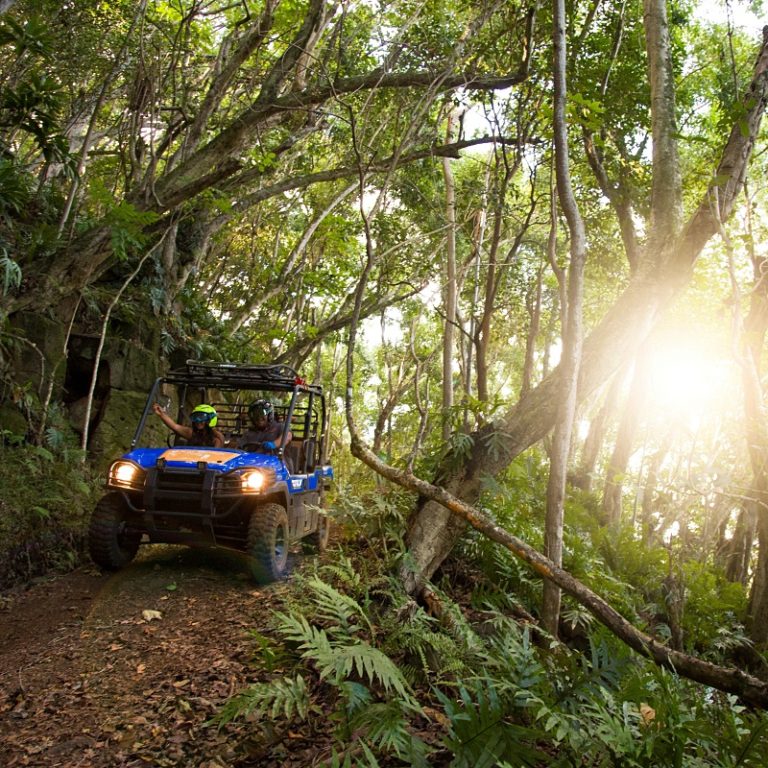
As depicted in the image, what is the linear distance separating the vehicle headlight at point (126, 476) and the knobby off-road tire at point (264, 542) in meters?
1.20

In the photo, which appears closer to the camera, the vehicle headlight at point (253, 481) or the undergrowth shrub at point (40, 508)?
the vehicle headlight at point (253, 481)

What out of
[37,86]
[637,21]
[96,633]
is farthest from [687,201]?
[96,633]

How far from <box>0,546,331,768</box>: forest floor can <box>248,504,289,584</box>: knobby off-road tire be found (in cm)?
15

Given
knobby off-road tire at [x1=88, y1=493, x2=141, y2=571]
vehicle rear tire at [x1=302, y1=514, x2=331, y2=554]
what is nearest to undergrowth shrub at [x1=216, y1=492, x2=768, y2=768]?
knobby off-road tire at [x1=88, y1=493, x2=141, y2=571]

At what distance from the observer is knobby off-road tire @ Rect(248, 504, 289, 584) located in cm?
573

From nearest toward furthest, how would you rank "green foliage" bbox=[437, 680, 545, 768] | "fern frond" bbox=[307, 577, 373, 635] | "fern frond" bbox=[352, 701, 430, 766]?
"green foliage" bbox=[437, 680, 545, 768] → "fern frond" bbox=[352, 701, 430, 766] → "fern frond" bbox=[307, 577, 373, 635]

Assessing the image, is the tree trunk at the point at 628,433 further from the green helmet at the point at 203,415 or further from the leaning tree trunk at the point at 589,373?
the green helmet at the point at 203,415

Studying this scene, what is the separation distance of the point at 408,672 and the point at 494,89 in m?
8.17

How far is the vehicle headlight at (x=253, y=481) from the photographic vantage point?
583 centimetres

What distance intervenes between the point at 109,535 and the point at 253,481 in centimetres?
153

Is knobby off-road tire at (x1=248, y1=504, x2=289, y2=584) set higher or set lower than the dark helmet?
lower

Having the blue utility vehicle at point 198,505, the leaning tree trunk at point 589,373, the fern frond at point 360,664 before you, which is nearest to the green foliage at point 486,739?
the fern frond at point 360,664

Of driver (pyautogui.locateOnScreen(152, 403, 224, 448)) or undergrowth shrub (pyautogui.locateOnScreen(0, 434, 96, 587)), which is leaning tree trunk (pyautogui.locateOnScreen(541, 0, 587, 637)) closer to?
driver (pyautogui.locateOnScreen(152, 403, 224, 448))

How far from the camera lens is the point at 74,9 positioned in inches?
438
